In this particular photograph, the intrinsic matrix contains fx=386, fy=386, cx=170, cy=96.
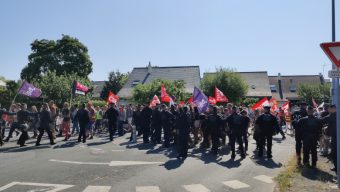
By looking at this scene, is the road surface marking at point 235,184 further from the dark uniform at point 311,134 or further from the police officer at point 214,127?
the police officer at point 214,127

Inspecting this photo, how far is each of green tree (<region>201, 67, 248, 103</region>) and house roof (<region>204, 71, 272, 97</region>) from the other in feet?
33.3

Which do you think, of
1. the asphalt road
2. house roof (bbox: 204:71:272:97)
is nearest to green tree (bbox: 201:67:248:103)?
house roof (bbox: 204:71:272:97)

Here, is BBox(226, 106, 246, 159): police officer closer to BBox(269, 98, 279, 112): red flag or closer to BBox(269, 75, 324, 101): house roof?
BBox(269, 98, 279, 112): red flag

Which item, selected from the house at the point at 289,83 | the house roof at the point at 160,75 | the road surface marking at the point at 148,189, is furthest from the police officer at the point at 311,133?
the house at the point at 289,83

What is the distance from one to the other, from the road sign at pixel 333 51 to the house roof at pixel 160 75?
4774 centimetres

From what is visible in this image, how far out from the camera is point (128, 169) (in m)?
10.8

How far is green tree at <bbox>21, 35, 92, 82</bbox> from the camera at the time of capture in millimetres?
56094

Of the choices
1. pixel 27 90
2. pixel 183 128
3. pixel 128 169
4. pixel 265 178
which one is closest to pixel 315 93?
pixel 27 90

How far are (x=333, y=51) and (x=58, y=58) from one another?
53576mm

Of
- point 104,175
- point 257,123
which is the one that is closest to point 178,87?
point 257,123

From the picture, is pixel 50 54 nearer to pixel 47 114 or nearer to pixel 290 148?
pixel 47 114

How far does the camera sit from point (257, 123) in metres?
13.6

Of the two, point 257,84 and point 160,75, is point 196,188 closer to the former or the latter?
point 160,75

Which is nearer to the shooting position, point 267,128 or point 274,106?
point 267,128
